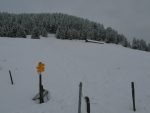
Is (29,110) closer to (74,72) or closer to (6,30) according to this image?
(74,72)

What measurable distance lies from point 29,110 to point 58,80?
7.32 meters

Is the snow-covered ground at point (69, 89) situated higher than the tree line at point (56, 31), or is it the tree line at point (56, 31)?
the tree line at point (56, 31)

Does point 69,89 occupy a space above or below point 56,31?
below

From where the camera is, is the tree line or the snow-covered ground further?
the tree line

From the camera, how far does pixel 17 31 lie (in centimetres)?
7506

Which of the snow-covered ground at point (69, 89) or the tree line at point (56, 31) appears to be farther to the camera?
the tree line at point (56, 31)

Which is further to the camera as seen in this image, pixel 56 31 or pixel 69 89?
pixel 56 31

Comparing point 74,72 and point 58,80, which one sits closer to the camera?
point 58,80

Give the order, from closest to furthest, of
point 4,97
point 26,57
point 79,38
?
point 4,97
point 26,57
point 79,38

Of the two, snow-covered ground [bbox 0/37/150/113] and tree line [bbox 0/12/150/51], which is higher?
tree line [bbox 0/12/150/51]

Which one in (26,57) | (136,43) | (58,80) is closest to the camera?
(58,80)

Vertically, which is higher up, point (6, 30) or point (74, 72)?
point (6, 30)

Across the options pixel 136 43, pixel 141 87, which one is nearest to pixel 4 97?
pixel 141 87

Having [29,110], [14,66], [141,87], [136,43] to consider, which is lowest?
[29,110]
